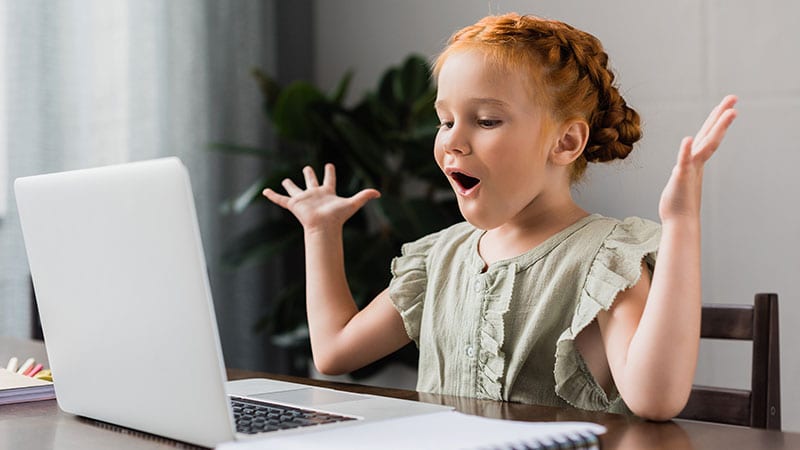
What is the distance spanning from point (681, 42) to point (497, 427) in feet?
6.33

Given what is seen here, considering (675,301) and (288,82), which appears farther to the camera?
(288,82)

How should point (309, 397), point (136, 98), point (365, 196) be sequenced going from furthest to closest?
point (136, 98)
point (365, 196)
point (309, 397)

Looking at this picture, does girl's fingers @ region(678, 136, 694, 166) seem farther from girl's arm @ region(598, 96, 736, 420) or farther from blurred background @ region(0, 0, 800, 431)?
blurred background @ region(0, 0, 800, 431)

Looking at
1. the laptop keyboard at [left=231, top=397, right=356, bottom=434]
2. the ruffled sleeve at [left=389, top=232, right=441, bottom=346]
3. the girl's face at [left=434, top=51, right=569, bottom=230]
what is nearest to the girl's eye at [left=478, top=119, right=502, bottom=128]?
the girl's face at [left=434, top=51, right=569, bottom=230]

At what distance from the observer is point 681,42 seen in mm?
2457

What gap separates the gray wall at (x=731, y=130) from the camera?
231 centimetres

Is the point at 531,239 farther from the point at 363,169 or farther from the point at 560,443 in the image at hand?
the point at 363,169

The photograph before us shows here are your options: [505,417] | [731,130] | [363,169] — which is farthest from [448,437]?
[363,169]

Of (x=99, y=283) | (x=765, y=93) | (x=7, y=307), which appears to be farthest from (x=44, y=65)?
(x=99, y=283)

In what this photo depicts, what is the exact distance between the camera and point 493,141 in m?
1.07

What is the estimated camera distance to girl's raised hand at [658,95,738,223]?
0.83 m

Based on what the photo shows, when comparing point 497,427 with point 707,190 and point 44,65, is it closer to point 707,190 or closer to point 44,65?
point 707,190

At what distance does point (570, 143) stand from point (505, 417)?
0.36 m

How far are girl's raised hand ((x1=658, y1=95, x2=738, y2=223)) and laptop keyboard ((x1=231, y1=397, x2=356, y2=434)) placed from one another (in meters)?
0.34
